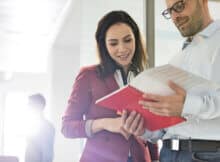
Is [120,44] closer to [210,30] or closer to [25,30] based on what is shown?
[210,30]

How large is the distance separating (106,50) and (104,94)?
21cm

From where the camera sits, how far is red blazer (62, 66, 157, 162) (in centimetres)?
148

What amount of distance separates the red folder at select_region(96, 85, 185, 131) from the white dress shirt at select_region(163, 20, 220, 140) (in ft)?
0.22

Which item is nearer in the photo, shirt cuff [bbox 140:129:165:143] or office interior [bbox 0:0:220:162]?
shirt cuff [bbox 140:129:165:143]

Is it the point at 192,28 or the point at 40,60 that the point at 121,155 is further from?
the point at 40,60

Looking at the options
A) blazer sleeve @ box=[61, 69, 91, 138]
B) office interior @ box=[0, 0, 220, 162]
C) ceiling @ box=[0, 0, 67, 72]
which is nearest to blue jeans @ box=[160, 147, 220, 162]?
blazer sleeve @ box=[61, 69, 91, 138]

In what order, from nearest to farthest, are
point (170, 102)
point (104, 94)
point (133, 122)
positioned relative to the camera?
1. point (170, 102)
2. point (133, 122)
3. point (104, 94)

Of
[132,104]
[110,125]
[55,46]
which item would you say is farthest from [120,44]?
[55,46]

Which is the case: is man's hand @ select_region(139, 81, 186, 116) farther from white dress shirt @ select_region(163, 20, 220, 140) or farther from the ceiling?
the ceiling

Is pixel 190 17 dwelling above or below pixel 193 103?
above

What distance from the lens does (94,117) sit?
1.51 m

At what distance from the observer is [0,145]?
13.4 ft

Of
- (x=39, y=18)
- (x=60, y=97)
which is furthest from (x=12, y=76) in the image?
(x=60, y=97)

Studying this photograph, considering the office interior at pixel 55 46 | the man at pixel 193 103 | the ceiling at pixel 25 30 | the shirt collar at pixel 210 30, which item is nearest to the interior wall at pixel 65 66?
the office interior at pixel 55 46
